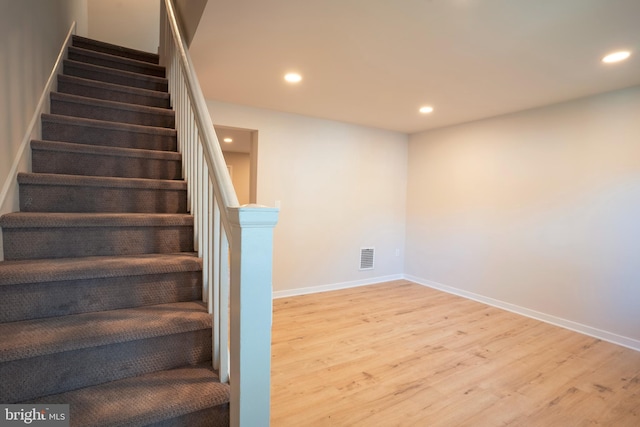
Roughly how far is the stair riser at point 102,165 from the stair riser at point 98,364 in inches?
47.6

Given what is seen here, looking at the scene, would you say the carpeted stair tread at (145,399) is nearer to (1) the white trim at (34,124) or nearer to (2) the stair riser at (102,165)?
(1) the white trim at (34,124)

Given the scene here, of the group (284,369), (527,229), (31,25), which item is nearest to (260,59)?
(31,25)

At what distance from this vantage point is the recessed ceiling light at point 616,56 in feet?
7.01

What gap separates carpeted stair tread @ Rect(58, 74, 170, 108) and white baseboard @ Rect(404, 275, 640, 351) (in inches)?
159

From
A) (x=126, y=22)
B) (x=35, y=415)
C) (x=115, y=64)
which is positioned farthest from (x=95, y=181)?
(x=126, y=22)

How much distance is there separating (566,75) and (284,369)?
3.15m

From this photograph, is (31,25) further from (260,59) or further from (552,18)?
(552,18)

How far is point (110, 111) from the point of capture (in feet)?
7.47

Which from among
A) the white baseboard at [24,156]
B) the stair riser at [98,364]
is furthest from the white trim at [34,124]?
the stair riser at [98,364]

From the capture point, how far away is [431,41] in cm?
203

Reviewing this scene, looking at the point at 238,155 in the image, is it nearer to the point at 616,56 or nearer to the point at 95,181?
the point at 95,181

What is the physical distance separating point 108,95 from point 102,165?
817mm

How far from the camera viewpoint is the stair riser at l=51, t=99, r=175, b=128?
7.14 feet

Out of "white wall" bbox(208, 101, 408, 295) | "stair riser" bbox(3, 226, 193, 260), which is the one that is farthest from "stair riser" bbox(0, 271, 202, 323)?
"white wall" bbox(208, 101, 408, 295)
